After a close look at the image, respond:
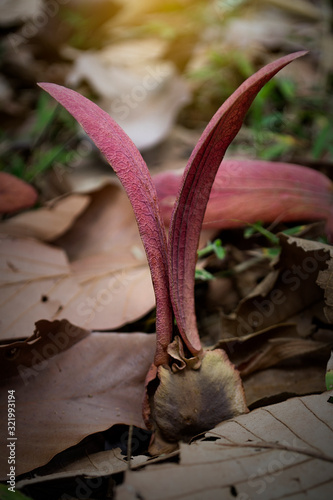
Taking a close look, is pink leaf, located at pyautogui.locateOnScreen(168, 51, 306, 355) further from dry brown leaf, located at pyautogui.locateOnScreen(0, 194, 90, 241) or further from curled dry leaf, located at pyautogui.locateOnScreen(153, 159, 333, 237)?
dry brown leaf, located at pyautogui.locateOnScreen(0, 194, 90, 241)

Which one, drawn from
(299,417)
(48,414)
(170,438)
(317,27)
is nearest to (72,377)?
(48,414)

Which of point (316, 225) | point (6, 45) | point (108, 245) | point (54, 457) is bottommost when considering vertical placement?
point (54, 457)

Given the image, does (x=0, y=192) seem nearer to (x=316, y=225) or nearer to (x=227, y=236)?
(x=227, y=236)

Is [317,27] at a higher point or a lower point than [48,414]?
higher

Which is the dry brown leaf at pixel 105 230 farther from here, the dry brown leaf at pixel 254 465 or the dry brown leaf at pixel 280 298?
the dry brown leaf at pixel 254 465

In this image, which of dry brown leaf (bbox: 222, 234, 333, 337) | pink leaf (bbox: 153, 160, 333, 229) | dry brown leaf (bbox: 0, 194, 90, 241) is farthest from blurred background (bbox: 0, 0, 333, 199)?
dry brown leaf (bbox: 222, 234, 333, 337)
